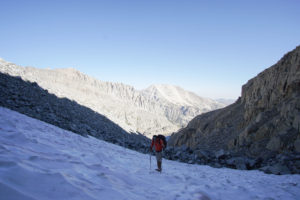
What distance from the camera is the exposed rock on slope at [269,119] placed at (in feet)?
40.9

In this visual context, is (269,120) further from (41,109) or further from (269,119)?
(41,109)

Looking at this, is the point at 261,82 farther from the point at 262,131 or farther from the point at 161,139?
the point at 161,139

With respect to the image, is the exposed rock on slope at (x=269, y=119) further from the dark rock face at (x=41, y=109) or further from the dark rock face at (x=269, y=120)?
the dark rock face at (x=41, y=109)

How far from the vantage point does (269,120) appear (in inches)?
612

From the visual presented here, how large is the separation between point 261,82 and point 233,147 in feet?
30.5

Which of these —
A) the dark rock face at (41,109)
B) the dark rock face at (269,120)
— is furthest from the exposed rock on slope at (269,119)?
the dark rock face at (41,109)

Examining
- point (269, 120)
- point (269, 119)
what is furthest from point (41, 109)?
point (269, 119)

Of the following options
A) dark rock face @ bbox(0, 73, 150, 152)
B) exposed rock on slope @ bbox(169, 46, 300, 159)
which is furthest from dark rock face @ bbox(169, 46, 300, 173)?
dark rock face @ bbox(0, 73, 150, 152)

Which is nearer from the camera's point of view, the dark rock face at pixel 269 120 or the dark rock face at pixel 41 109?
the dark rock face at pixel 269 120

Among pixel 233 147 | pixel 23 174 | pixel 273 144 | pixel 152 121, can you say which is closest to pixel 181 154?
pixel 233 147

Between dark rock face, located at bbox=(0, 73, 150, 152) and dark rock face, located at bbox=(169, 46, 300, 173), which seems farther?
dark rock face, located at bbox=(0, 73, 150, 152)

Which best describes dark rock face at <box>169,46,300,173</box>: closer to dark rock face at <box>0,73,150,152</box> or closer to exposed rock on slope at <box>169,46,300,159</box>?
exposed rock on slope at <box>169,46,300,159</box>

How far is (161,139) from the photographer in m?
8.46

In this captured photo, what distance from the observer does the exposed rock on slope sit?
1248 cm
